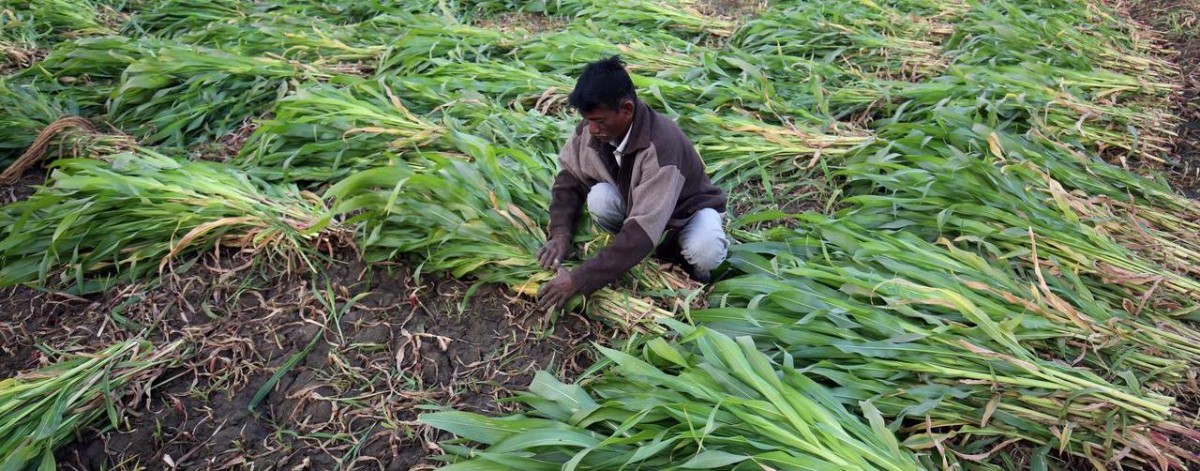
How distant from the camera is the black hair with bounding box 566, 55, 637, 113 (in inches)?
74.2

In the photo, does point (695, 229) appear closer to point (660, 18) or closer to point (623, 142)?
point (623, 142)

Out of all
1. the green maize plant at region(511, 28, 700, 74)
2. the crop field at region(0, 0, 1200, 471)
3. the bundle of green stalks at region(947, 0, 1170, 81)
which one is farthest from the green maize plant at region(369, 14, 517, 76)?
the bundle of green stalks at region(947, 0, 1170, 81)

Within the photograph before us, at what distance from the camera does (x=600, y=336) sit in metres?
2.23

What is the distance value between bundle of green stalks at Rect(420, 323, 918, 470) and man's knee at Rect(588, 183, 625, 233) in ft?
1.84

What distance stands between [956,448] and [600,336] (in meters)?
0.99

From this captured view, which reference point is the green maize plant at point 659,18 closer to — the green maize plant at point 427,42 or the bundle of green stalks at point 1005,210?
the green maize plant at point 427,42

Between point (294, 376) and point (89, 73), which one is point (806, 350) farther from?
point (89, 73)

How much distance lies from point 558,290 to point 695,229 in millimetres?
486

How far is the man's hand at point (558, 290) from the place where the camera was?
6.83 feet

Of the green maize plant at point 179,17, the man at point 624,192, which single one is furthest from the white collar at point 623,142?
the green maize plant at point 179,17

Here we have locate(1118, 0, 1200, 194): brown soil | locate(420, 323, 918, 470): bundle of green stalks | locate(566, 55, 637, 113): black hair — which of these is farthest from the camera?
locate(1118, 0, 1200, 194): brown soil

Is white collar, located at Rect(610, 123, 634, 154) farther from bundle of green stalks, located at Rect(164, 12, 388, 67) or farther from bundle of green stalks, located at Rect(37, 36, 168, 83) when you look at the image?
bundle of green stalks, located at Rect(37, 36, 168, 83)

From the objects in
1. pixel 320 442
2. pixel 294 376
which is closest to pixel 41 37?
pixel 294 376

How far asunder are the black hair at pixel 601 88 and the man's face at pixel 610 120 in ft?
0.04
